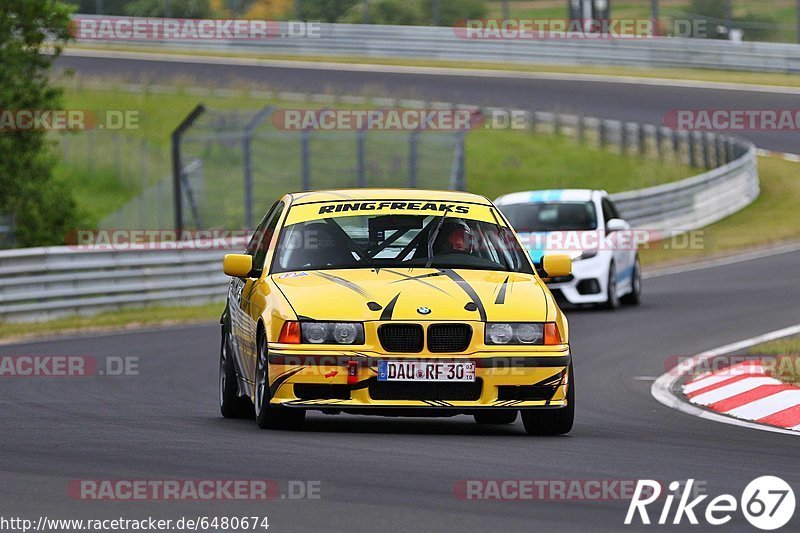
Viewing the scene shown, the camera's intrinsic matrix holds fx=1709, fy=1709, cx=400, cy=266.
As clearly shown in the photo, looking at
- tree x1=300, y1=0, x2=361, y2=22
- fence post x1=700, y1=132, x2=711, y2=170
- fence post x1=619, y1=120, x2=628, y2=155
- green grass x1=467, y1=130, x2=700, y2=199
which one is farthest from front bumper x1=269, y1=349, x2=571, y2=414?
tree x1=300, y1=0, x2=361, y2=22

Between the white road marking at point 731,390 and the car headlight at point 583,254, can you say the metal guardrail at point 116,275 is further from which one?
the white road marking at point 731,390

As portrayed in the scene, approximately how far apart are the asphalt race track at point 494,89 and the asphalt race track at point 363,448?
2610cm

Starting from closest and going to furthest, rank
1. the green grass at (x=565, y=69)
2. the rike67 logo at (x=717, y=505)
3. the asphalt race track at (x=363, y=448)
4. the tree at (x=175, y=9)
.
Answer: the rike67 logo at (x=717, y=505) → the asphalt race track at (x=363, y=448) → the green grass at (x=565, y=69) → the tree at (x=175, y=9)

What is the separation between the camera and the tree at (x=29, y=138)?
25.4 m

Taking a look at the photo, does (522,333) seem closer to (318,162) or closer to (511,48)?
(318,162)

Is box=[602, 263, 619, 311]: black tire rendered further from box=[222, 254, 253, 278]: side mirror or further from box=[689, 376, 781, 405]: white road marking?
box=[222, 254, 253, 278]: side mirror

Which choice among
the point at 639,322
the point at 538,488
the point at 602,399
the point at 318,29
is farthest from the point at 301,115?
the point at 538,488

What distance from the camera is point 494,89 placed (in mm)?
46719

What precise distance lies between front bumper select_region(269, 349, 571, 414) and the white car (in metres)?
10.5

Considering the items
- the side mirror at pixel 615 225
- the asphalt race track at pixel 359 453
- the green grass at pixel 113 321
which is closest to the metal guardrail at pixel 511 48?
the side mirror at pixel 615 225

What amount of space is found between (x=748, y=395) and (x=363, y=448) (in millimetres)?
4374

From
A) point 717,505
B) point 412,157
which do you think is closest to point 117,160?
point 412,157

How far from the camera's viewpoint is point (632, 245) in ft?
70.6

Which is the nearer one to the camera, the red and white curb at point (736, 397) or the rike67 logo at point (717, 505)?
the rike67 logo at point (717, 505)
